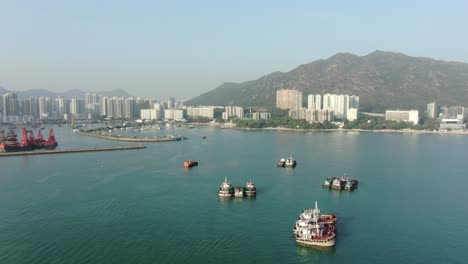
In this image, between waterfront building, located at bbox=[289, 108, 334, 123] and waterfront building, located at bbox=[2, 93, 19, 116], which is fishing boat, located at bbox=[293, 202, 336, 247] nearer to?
waterfront building, located at bbox=[289, 108, 334, 123]

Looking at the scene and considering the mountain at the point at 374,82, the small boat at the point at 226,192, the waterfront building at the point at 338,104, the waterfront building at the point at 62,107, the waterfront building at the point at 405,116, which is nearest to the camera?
the small boat at the point at 226,192

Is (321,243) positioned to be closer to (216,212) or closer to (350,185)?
(216,212)

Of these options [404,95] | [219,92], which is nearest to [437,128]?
[404,95]

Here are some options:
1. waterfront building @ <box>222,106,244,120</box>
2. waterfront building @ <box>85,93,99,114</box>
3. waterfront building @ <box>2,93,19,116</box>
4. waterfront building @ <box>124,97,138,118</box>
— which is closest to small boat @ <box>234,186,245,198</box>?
waterfront building @ <box>222,106,244,120</box>

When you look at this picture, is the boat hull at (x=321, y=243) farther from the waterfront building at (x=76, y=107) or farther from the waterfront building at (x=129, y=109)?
the waterfront building at (x=76, y=107)

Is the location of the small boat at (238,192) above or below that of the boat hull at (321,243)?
above

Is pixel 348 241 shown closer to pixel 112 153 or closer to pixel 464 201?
pixel 464 201

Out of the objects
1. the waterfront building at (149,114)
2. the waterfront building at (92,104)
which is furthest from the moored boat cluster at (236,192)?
the waterfront building at (92,104)
